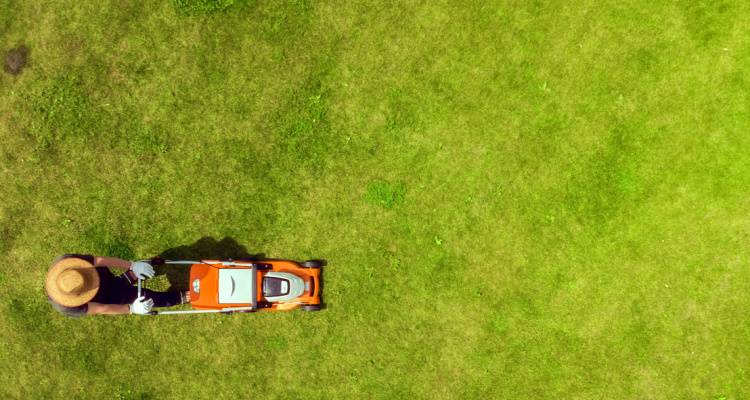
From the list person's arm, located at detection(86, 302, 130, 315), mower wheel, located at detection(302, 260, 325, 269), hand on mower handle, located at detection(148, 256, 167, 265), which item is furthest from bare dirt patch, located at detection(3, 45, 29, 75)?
mower wheel, located at detection(302, 260, 325, 269)

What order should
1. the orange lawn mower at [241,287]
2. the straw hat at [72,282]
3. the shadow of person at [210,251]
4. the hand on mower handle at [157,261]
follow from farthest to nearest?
the shadow of person at [210,251]
the hand on mower handle at [157,261]
the orange lawn mower at [241,287]
the straw hat at [72,282]

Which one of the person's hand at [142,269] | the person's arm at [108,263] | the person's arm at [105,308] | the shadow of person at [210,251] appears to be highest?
the shadow of person at [210,251]

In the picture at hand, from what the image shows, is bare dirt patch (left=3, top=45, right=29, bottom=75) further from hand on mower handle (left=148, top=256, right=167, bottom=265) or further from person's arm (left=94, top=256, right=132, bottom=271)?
hand on mower handle (left=148, top=256, right=167, bottom=265)

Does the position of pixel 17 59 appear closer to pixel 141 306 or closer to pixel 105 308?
pixel 105 308

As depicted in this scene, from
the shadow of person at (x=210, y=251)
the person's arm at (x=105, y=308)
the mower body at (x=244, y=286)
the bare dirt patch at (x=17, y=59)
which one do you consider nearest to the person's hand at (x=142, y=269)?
the person's arm at (x=105, y=308)

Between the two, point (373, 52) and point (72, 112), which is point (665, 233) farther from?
point (72, 112)

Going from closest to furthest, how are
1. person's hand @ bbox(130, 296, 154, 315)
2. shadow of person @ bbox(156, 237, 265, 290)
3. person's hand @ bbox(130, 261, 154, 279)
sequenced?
person's hand @ bbox(130, 296, 154, 315) → person's hand @ bbox(130, 261, 154, 279) → shadow of person @ bbox(156, 237, 265, 290)

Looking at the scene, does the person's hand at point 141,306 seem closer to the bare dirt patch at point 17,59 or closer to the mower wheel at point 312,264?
the mower wheel at point 312,264
